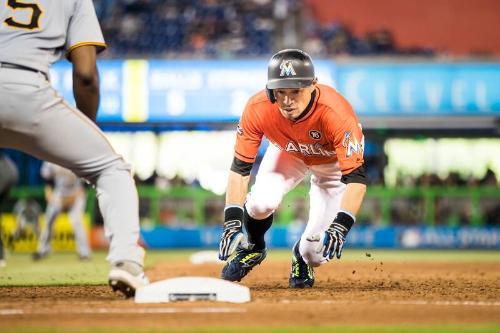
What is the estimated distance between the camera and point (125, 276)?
5.25 meters

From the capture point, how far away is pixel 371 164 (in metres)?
22.1

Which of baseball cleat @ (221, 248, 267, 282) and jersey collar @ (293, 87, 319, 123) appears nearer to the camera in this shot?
jersey collar @ (293, 87, 319, 123)

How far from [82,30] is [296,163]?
3.02 meters

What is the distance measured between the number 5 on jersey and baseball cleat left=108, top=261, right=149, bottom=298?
1531mm

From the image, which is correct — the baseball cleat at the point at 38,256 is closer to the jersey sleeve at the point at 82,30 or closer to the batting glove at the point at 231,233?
the batting glove at the point at 231,233

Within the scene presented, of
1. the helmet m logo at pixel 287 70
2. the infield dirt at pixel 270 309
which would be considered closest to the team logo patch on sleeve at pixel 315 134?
the helmet m logo at pixel 287 70

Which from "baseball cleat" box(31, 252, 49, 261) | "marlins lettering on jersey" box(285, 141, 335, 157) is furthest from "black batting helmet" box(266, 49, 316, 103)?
"baseball cleat" box(31, 252, 49, 261)

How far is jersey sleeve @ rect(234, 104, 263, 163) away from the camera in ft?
23.0

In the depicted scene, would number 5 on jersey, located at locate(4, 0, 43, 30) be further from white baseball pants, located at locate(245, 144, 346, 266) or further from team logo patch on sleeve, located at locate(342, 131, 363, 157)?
A: white baseball pants, located at locate(245, 144, 346, 266)

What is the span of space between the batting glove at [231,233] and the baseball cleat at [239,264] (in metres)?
0.94

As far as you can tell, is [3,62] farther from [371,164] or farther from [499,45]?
[499,45]

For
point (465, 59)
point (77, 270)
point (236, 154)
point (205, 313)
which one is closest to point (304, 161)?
point (236, 154)

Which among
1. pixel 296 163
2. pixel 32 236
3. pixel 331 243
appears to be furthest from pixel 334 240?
pixel 32 236

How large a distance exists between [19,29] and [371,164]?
57.6 feet
